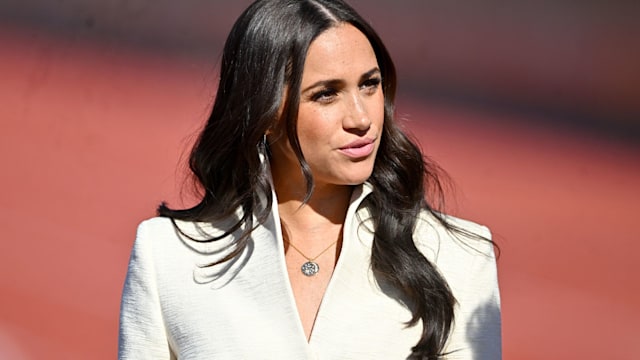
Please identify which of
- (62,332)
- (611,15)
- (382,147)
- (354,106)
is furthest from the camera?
(611,15)

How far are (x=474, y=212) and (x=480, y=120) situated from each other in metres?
0.33

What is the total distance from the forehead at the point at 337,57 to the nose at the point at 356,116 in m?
0.06

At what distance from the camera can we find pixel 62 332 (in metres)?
4.07

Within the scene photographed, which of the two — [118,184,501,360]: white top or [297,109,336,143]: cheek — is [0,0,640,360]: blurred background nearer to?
[118,184,501,360]: white top

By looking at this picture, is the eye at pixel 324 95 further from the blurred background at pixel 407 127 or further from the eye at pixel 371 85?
the blurred background at pixel 407 127

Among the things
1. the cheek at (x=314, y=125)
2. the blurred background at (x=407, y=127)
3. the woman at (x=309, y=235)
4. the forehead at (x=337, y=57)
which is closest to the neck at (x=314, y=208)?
the woman at (x=309, y=235)

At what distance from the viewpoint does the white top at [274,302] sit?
2496 mm

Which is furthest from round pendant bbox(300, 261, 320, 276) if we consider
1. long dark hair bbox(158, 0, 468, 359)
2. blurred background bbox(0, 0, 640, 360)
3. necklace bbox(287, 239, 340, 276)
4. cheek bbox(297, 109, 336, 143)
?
blurred background bbox(0, 0, 640, 360)

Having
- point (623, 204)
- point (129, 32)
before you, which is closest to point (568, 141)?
point (623, 204)

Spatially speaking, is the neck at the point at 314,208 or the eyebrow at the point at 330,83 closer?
the eyebrow at the point at 330,83

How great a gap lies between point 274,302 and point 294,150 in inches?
11.8

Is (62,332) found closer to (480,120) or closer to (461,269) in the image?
(480,120)

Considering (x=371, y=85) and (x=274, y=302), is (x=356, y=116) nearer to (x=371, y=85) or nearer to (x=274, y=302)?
(x=371, y=85)

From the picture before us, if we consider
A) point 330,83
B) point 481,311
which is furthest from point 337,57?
point 481,311
